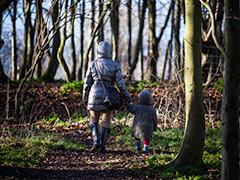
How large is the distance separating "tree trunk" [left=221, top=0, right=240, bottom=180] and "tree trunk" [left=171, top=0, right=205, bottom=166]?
0.80 m

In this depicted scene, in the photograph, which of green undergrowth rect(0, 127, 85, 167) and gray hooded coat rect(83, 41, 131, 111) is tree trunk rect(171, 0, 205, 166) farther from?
green undergrowth rect(0, 127, 85, 167)

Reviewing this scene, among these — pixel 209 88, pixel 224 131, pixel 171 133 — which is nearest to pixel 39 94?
pixel 171 133

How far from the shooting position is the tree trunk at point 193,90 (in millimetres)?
3805

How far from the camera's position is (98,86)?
5.62 m

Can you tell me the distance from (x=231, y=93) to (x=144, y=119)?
2.41 meters

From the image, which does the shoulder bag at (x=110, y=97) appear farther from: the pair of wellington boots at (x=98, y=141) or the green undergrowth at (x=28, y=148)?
the green undergrowth at (x=28, y=148)

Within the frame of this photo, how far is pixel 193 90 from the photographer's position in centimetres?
383

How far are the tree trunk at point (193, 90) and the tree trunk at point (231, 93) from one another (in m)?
0.80

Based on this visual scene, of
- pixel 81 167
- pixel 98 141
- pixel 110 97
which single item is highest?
pixel 110 97

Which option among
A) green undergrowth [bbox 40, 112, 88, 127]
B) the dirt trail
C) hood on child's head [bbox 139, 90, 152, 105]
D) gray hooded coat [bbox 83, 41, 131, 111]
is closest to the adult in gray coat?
gray hooded coat [bbox 83, 41, 131, 111]

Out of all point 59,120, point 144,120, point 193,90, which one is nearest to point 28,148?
point 144,120

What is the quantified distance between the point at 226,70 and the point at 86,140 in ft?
15.6

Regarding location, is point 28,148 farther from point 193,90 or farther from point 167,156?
point 193,90

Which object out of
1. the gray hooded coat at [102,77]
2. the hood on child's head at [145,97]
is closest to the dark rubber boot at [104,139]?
the gray hooded coat at [102,77]
